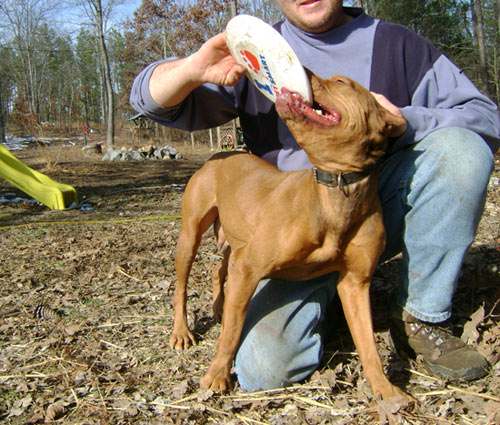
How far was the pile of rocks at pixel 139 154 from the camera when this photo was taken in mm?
20109

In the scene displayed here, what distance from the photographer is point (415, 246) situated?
3062 mm

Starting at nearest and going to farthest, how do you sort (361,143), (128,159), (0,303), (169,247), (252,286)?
1. (361,143)
2. (252,286)
3. (0,303)
4. (169,247)
5. (128,159)

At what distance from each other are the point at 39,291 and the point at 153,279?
0.91 m

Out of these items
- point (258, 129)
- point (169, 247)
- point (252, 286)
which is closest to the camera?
point (252, 286)

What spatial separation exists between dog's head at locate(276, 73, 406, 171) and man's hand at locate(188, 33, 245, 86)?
0.75 meters

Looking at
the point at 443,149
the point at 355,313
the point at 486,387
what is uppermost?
the point at 443,149

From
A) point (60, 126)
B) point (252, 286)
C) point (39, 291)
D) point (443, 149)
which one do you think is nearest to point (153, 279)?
point (39, 291)

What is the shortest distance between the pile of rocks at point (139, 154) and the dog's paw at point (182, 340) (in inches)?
663

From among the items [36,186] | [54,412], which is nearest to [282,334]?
[54,412]

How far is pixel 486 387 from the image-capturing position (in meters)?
2.90

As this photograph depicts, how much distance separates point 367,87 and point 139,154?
707 inches

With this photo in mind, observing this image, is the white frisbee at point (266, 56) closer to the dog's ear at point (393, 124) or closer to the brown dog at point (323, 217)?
the brown dog at point (323, 217)

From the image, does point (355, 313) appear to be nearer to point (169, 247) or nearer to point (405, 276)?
point (405, 276)

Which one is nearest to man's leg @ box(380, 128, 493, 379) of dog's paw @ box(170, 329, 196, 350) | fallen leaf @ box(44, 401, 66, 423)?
dog's paw @ box(170, 329, 196, 350)
